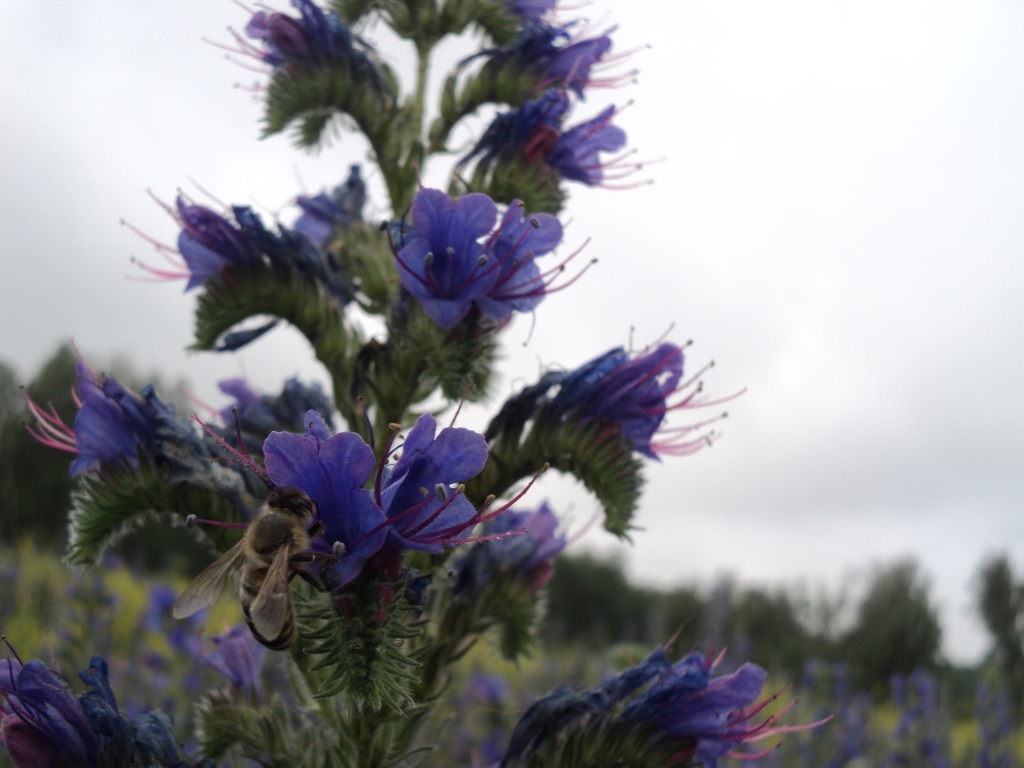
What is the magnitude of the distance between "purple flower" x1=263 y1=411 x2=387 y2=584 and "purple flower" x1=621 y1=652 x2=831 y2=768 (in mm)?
858

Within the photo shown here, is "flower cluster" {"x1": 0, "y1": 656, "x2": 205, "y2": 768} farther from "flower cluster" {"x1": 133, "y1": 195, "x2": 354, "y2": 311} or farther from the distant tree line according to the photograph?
the distant tree line

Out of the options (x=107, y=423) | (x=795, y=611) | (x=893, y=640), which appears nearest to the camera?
(x=107, y=423)

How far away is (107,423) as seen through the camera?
206cm

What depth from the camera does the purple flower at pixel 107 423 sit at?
2033mm

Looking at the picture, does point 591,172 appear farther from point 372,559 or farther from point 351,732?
point 351,732

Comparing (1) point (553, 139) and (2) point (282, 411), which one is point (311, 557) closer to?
(2) point (282, 411)

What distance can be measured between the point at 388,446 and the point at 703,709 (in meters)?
0.96

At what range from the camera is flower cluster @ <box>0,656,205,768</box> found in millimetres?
1720

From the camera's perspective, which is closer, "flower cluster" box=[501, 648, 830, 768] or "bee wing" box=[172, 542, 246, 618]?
"bee wing" box=[172, 542, 246, 618]

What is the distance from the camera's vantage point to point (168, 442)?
2.07 m

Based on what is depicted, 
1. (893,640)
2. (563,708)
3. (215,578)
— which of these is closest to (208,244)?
(215,578)

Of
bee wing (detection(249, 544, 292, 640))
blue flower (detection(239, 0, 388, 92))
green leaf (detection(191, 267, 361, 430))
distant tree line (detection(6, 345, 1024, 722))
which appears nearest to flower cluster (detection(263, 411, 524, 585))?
bee wing (detection(249, 544, 292, 640))

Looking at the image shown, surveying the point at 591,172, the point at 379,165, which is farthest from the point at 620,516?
the point at 379,165

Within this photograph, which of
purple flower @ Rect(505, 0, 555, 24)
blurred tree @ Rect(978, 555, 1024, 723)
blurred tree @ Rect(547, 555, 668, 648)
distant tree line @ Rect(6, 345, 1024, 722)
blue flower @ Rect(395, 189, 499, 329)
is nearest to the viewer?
blue flower @ Rect(395, 189, 499, 329)
